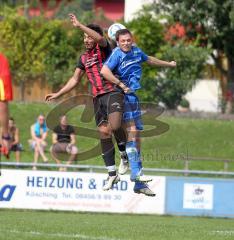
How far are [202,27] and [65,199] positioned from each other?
14595 mm

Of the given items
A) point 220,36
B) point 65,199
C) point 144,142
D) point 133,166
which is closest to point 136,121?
point 133,166

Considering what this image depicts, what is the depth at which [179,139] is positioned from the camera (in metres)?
27.9

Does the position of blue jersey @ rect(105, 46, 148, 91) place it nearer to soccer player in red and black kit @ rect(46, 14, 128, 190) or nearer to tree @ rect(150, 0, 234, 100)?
soccer player in red and black kit @ rect(46, 14, 128, 190)

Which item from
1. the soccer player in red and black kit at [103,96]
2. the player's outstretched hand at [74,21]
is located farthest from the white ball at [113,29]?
the player's outstretched hand at [74,21]

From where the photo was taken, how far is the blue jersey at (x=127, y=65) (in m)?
11.9

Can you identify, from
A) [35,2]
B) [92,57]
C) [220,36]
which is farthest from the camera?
[35,2]

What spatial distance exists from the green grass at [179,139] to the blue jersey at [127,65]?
1022cm

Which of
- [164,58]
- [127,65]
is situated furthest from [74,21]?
[164,58]

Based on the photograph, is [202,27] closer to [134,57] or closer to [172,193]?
[172,193]

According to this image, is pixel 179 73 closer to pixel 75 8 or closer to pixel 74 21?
pixel 75 8

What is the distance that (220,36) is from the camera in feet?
104

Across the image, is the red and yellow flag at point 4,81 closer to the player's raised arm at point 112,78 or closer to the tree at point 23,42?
the player's raised arm at point 112,78

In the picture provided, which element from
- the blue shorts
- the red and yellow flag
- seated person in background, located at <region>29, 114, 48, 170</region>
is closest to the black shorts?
the blue shorts

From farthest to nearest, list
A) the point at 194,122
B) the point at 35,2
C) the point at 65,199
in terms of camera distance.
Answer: the point at 35,2 < the point at 194,122 < the point at 65,199
